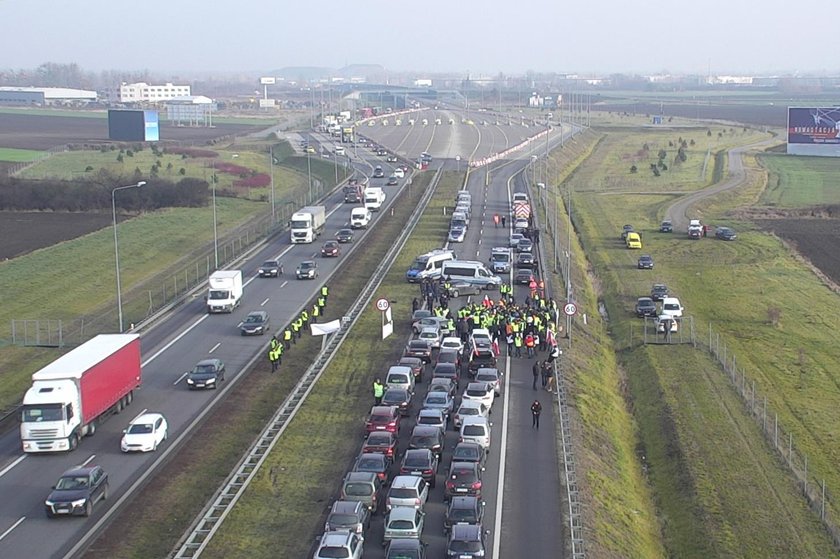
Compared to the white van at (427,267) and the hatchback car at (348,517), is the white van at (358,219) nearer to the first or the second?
the white van at (427,267)

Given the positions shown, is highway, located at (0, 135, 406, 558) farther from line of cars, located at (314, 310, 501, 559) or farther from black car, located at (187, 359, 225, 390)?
line of cars, located at (314, 310, 501, 559)

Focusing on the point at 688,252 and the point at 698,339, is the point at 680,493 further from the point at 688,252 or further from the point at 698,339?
the point at 688,252

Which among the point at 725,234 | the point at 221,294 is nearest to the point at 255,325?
the point at 221,294

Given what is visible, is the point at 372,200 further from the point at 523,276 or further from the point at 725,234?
the point at 523,276

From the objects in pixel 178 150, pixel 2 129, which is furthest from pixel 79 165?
pixel 2 129

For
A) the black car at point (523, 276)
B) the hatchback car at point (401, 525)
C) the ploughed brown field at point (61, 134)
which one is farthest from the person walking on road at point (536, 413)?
the ploughed brown field at point (61, 134)
